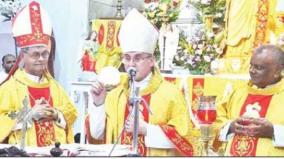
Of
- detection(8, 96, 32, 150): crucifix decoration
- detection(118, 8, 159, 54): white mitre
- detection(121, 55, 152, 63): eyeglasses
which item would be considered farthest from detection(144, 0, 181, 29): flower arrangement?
detection(8, 96, 32, 150): crucifix decoration

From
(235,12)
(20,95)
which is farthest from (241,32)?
(20,95)

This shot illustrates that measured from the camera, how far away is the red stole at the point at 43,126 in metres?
4.11

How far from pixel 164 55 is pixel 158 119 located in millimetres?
319

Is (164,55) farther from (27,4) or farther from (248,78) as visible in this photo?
(27,4)

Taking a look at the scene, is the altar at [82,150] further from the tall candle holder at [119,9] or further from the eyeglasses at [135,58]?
the tall candle holder at [119,9]

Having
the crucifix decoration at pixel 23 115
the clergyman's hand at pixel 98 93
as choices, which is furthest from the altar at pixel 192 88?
the crucifix decoration at pixel 23 115

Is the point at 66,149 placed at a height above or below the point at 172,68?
below

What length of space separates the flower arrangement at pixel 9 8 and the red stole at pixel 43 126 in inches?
15.0

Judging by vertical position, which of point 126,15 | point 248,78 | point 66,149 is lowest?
point 66,149

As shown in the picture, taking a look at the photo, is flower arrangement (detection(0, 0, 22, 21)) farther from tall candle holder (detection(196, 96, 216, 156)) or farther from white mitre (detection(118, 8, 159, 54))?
tall candle holder (detection(196, 96, 216, 156))

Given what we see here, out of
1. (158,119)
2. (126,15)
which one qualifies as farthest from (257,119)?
(126,15)

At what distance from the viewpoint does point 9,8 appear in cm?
411

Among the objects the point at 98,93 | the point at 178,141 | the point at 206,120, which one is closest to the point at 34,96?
the point at 98,93

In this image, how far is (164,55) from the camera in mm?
4051
